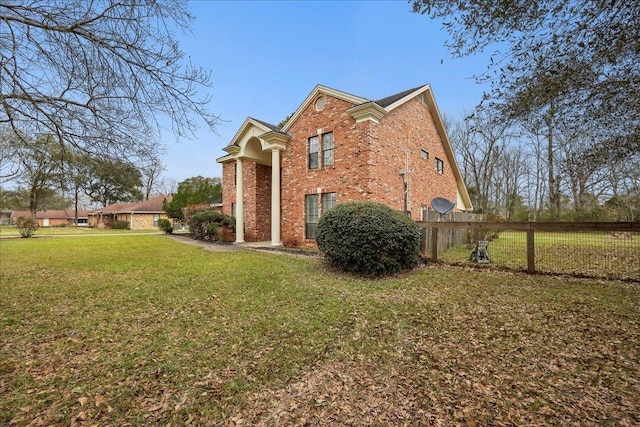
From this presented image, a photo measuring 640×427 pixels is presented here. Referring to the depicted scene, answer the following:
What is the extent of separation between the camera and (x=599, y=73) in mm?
4230

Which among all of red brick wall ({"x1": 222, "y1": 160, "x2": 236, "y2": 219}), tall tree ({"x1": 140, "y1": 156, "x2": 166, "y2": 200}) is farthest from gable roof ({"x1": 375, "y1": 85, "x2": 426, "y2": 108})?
red brick wall ({"x1": 222, "y1": 160, "x2": 236, "y2": 219})

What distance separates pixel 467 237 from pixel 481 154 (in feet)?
82.1

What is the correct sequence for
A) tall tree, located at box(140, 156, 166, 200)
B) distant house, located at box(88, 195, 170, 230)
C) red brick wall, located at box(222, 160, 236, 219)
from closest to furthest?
tall tree, located at box(140, 156, 166, 200) → red brick wall, located at box(222, 160, 236, 219) → distant house, located at box(88, 195, 170, 230)

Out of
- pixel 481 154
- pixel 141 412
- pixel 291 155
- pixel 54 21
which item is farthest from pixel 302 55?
pixel 481 154

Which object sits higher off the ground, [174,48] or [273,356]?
[174,48]

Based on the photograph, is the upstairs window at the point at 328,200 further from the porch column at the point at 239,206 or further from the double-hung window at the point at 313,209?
the porch column at the point at 239,206

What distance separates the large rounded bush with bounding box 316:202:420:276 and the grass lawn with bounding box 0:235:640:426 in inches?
27.6

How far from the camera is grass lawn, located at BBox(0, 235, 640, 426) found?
274 centimetres

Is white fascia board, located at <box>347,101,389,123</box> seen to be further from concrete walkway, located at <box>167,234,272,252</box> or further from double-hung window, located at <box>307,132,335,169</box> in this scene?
concrete walkway, located at <box>167,234,272,252</box>

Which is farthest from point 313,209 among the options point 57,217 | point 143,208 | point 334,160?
point 57,217

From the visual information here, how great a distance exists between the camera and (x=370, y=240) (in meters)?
7.14

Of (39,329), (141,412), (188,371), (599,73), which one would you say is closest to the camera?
(141,412)

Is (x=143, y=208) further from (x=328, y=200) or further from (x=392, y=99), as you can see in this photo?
(x=392, y=99)

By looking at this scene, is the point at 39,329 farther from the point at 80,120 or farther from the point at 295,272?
the point at 295,272
